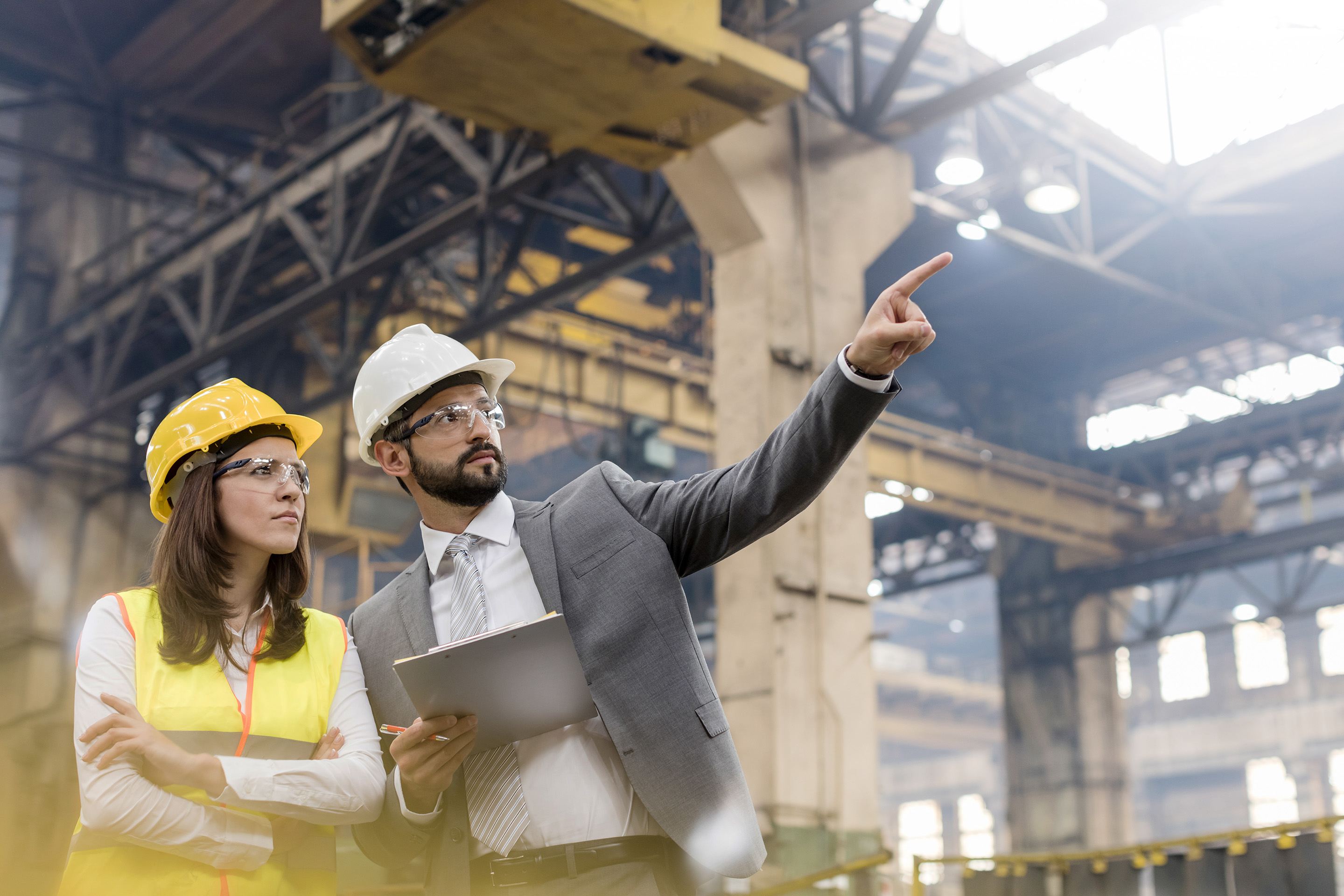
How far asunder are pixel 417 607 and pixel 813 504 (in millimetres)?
6319

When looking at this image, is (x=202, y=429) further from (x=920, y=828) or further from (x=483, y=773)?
(x=920, y=828)

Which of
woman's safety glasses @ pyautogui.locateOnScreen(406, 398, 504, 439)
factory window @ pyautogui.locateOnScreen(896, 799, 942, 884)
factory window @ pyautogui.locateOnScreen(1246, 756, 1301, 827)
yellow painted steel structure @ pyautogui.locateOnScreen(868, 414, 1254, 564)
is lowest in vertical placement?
factory window @ pyautogui.locateOnScreen(896, 799, 942, 884)

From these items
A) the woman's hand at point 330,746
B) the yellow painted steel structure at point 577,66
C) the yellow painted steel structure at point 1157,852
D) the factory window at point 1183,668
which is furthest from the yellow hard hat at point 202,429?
the factory window at point 1183,668

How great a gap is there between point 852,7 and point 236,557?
7130 millimetres

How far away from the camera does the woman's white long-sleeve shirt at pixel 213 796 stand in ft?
7.75

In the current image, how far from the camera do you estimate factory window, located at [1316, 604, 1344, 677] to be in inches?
1223

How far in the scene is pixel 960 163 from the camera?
477 inches

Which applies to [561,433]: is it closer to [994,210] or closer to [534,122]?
[994,210]

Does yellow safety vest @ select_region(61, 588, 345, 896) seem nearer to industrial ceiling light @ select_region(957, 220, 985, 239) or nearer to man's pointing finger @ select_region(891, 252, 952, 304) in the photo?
man's pointing finger @ select_region(891, 252, 952, 304)

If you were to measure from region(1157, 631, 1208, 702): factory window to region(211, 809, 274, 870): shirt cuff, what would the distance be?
117 feet

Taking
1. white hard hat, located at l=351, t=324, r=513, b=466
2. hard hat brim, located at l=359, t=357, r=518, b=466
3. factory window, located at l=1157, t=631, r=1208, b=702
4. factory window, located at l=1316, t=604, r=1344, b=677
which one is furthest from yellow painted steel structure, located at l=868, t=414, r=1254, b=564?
factory window, located at l=1157, t=631, r=1208, b=702

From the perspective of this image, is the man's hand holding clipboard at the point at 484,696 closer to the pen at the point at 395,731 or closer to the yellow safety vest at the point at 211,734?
the pen at the point at 395,731

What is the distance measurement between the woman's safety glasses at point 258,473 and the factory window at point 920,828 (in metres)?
40.6

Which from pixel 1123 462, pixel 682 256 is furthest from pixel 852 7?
pixel 1123 462
